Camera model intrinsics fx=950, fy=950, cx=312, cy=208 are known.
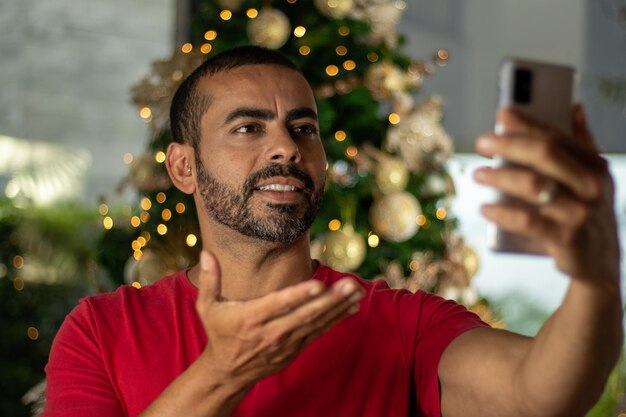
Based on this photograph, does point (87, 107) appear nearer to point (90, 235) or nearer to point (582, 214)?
point (90, 235)

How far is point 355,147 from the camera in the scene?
118 inches

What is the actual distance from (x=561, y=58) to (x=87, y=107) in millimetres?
2211

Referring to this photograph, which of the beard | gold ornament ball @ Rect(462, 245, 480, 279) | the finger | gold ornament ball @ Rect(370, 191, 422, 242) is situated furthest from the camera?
gold ornament ball @ Rect(462, 245, 480, 279)

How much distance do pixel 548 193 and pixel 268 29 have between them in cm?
205

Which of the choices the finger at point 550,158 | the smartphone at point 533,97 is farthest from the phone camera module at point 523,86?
the finger at point 550,158

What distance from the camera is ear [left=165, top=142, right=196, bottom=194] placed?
196 centimetres

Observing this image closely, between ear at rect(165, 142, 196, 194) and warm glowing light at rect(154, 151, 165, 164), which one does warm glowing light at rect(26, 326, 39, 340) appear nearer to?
warm glowing light at rect(154, 151, 165, 164)

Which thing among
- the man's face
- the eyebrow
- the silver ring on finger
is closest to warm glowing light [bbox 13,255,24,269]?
the man's face

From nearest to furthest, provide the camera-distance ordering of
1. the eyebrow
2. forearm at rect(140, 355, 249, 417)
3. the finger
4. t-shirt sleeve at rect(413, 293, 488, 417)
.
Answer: the finger → forearm at rect(140, 355, 249, 417) → t-shirt sleeve at rect(413, 293, 488, 417) → the eyebrow

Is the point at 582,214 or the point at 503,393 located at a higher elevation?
the point at 582,214

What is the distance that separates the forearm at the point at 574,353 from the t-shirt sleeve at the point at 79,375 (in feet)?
2.30

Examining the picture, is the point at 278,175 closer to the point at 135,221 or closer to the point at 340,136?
the point at 340,136

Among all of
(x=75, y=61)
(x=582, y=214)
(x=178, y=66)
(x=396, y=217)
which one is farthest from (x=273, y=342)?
(x=75, y=61)

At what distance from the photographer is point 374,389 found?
161cm
